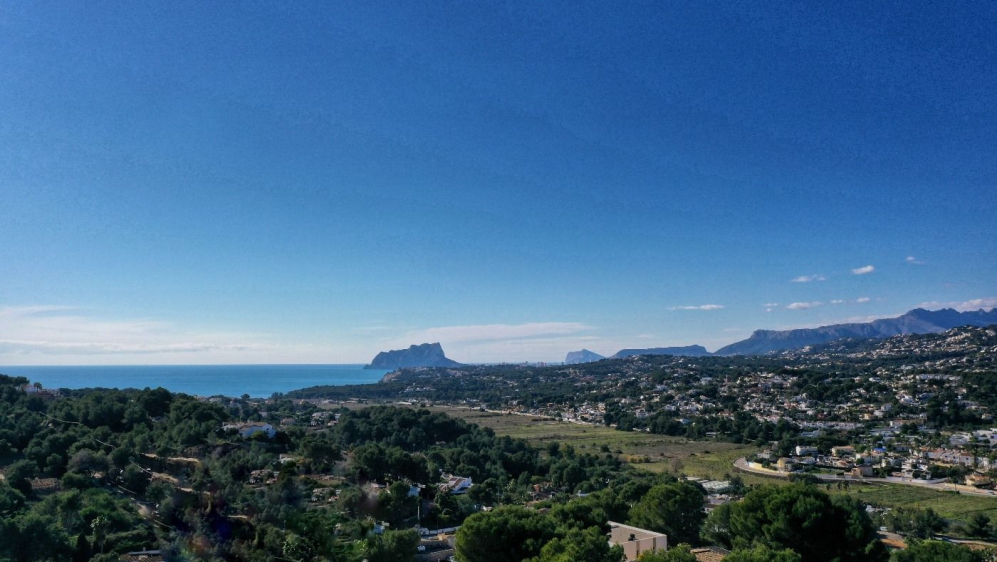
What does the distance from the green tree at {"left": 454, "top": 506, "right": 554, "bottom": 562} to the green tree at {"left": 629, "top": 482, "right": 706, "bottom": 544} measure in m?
5.33

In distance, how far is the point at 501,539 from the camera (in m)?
13.2

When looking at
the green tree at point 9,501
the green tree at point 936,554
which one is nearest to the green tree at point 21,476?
the green tree at point 9,501

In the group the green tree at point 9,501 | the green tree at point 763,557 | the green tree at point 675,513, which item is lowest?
the green tree at point 675,513

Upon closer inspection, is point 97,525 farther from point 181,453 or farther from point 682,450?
point 682,450

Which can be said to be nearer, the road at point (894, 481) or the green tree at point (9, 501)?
the green tree at point (9, 501)

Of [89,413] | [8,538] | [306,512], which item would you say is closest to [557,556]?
[306,512]

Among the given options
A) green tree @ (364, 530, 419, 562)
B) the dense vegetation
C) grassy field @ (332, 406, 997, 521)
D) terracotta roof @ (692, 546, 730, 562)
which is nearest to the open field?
grassy field @ (332, 406, 997, 521)

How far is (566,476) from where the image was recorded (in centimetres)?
2872

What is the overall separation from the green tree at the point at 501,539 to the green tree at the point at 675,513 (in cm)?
533

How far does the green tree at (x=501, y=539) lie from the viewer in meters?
13.0

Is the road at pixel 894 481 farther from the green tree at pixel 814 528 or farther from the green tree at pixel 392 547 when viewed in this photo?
the green tree at pixel 392 547

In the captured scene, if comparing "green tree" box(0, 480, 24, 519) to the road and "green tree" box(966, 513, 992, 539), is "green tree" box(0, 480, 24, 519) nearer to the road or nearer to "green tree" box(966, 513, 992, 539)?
"green tree" box(966, 513, 992, 539)

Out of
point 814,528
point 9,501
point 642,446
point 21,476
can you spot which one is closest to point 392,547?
point 814,528

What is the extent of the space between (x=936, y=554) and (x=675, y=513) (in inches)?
260
